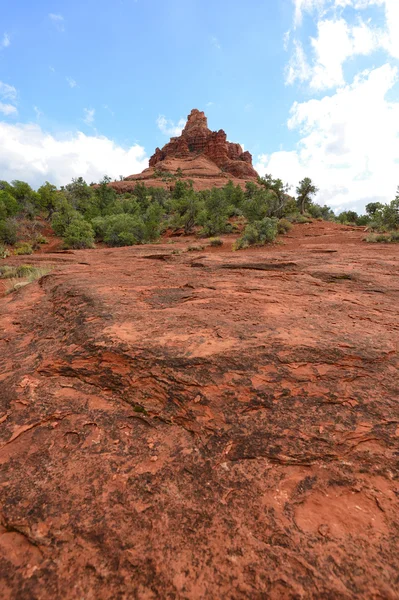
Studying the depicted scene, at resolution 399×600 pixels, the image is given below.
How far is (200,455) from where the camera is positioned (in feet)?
7.11

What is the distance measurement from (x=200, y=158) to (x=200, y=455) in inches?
3471

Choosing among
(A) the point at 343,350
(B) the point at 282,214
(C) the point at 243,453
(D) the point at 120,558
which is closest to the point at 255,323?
(A) the point at 343,350

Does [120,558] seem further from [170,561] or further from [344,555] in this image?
[344,555]

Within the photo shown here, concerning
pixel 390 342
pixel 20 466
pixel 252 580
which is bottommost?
pixel 252 580

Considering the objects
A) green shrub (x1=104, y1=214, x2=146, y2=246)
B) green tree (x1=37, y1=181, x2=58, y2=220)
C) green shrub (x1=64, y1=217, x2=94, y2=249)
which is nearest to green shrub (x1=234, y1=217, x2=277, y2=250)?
green shrub (x1=104, y1=214, x2=146, y2=246)

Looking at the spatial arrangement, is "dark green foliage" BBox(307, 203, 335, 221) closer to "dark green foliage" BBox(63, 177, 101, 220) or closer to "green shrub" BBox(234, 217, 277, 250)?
"green shrub" BBox(234, 217, 277, 250)

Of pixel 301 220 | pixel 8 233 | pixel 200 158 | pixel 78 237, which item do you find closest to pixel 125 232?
pixel 78 237

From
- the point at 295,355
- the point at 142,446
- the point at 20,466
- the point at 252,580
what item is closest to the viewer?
the point at 252,580

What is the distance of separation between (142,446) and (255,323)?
6.85ft

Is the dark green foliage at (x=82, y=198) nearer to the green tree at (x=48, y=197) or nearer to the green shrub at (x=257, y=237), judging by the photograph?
the green tree at (x=48, y=197)

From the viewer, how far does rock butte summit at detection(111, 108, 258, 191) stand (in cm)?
6994

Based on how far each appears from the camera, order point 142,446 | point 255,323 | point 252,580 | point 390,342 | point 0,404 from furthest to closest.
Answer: point 255,323, point 390,342, point 0,404, point 142,446, point 252,580

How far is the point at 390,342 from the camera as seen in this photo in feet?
10.9

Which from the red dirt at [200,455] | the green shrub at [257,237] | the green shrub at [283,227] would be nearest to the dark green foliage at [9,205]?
the green shrub at [257,237]
